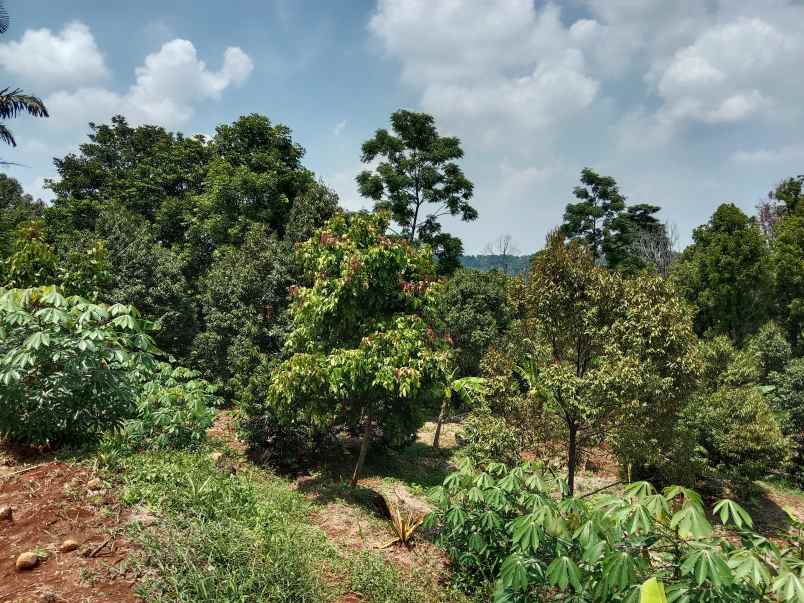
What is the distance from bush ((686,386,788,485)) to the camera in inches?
566

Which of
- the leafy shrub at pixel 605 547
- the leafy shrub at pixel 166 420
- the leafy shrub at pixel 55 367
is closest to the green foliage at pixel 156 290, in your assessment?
the leafy shrub at pixel 166 420

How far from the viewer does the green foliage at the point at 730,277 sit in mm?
22078

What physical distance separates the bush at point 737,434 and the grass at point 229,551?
13.3 metres

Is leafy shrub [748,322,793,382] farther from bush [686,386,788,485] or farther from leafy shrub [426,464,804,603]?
leafy shrub [426,464,804,603]

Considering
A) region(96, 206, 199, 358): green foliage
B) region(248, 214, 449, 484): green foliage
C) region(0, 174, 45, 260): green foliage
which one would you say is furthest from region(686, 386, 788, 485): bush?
region(0, 174, 45, 260): green foliage

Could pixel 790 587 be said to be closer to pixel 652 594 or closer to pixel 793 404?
pixel 652 594

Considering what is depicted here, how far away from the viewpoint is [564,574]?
3.64m

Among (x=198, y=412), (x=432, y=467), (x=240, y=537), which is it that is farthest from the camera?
(x=432, y=467)

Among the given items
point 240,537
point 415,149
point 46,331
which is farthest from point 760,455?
point 415,149

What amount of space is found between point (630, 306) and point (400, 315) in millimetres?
4609

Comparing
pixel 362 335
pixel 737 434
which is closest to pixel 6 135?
pixel 362 335

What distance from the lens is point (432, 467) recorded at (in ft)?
52.2

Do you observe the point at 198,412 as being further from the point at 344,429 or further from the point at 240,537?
the point at 344,429

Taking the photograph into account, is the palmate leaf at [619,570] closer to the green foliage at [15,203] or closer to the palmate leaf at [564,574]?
the palmate leaf at [564,574]
